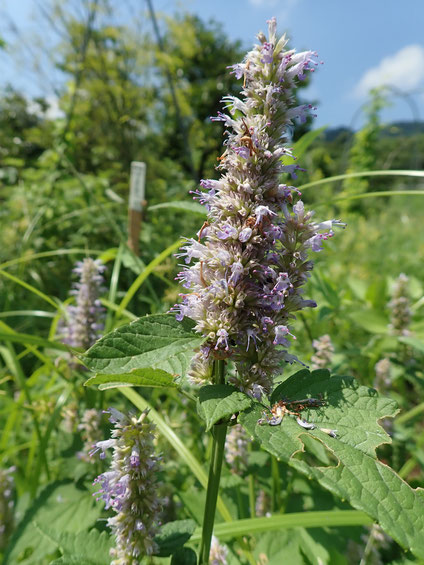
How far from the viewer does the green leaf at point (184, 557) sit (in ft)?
3.20

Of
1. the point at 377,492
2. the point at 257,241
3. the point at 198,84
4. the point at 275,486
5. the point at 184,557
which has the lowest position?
the point at 275,486

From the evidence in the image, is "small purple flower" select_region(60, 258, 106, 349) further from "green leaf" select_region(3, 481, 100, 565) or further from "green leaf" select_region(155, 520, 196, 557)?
"green leaf" select_region(155, 520, 196, 557)

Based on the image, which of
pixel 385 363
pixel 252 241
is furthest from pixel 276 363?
pixel 385 363

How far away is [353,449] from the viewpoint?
0.67 m

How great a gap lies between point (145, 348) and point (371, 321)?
78.2 inches

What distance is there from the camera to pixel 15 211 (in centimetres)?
448

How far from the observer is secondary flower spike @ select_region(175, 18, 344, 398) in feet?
2.64

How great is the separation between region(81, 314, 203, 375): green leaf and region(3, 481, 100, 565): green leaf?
41.1 inches

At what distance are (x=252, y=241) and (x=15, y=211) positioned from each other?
444 cm

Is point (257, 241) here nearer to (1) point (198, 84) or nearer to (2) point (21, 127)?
(2) point (21, 127)

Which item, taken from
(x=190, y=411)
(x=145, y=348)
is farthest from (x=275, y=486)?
(x=145, y=348)

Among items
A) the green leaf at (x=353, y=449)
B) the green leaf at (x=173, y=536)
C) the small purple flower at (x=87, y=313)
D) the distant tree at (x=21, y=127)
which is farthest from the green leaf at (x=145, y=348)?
the distant tree at (x=21, y=127)

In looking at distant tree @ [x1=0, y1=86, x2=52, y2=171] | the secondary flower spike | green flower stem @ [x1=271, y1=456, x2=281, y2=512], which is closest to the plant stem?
the secondary flower spike

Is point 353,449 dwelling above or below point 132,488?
above
